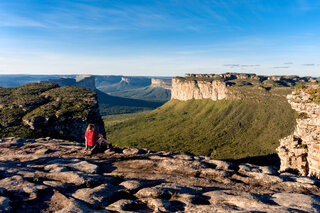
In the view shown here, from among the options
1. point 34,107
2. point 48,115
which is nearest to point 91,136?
point 48,115

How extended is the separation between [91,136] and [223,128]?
411 ft

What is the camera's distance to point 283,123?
366ft

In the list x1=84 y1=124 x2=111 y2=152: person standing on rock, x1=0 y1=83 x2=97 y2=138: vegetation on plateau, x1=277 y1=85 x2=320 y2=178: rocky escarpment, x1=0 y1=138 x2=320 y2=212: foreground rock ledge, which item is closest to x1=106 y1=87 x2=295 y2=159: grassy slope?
x1=0 y1=83 x2=97 y2=138: vegetation on plateau

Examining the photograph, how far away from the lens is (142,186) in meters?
14.3

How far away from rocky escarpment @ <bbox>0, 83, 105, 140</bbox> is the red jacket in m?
33.5

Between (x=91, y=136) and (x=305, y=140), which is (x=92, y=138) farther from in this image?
(x=305, y=140)

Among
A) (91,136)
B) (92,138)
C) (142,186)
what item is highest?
(91,136)

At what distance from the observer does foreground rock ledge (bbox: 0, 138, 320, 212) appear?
11.4m

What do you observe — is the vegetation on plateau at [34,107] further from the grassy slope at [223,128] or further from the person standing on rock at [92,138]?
the grassy slope at [223,128]

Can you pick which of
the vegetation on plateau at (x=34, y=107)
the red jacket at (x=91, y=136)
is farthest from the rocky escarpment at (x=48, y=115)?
the red jacket at (x=91, y=136)

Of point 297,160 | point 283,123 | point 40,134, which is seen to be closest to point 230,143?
point 283,123

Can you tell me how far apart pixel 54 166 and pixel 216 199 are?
14.7 meters

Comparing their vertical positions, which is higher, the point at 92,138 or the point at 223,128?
the point at 92,138

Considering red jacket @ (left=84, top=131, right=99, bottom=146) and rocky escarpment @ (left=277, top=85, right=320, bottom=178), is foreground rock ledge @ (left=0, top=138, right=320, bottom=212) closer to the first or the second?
red jacket @ (left=84, top=131, right=99, bottom=146)
